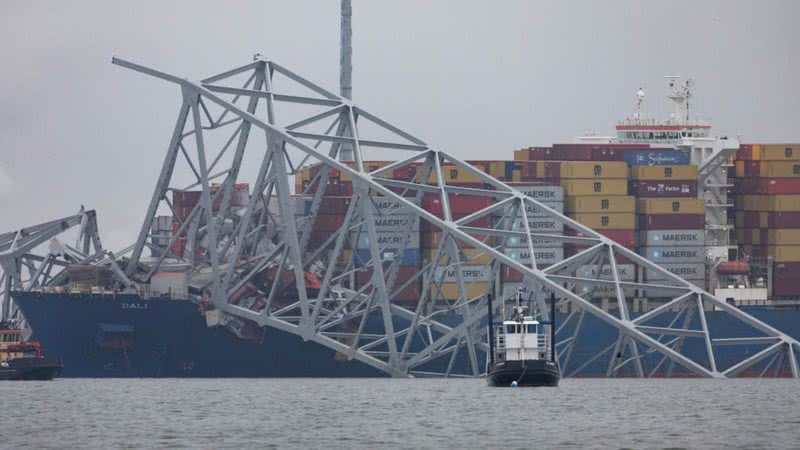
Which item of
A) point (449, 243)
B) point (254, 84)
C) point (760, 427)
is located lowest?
point (760, 427)

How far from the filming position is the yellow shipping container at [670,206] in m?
126

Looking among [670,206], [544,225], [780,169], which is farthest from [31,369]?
[780,169]

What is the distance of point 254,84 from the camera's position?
11462 cm

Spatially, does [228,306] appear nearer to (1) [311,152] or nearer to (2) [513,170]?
(1) [311,152]

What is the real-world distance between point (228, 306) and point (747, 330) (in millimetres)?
29575

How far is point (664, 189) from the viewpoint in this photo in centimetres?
12631

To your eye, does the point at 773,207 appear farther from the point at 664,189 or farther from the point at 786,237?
the point at 664,189

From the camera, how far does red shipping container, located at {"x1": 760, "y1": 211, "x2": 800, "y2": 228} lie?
126 metres

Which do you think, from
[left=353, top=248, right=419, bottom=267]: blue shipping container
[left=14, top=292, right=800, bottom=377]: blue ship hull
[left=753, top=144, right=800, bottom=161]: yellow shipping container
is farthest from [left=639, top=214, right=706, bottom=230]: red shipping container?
[left=353, top=248, right=419, bottom=267]: blue shipping container

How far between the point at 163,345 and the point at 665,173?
3099 cm

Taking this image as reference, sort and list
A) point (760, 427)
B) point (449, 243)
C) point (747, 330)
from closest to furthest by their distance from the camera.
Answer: point (760, 427) < point (449, 243) < point (747, 330)

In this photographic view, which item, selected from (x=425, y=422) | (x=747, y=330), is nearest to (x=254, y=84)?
(x=747, y=330)

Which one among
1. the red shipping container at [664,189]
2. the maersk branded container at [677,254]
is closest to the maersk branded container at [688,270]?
the maersk branded container at [677,254]

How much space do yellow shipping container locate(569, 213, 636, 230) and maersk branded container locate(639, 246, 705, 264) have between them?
1783mm
